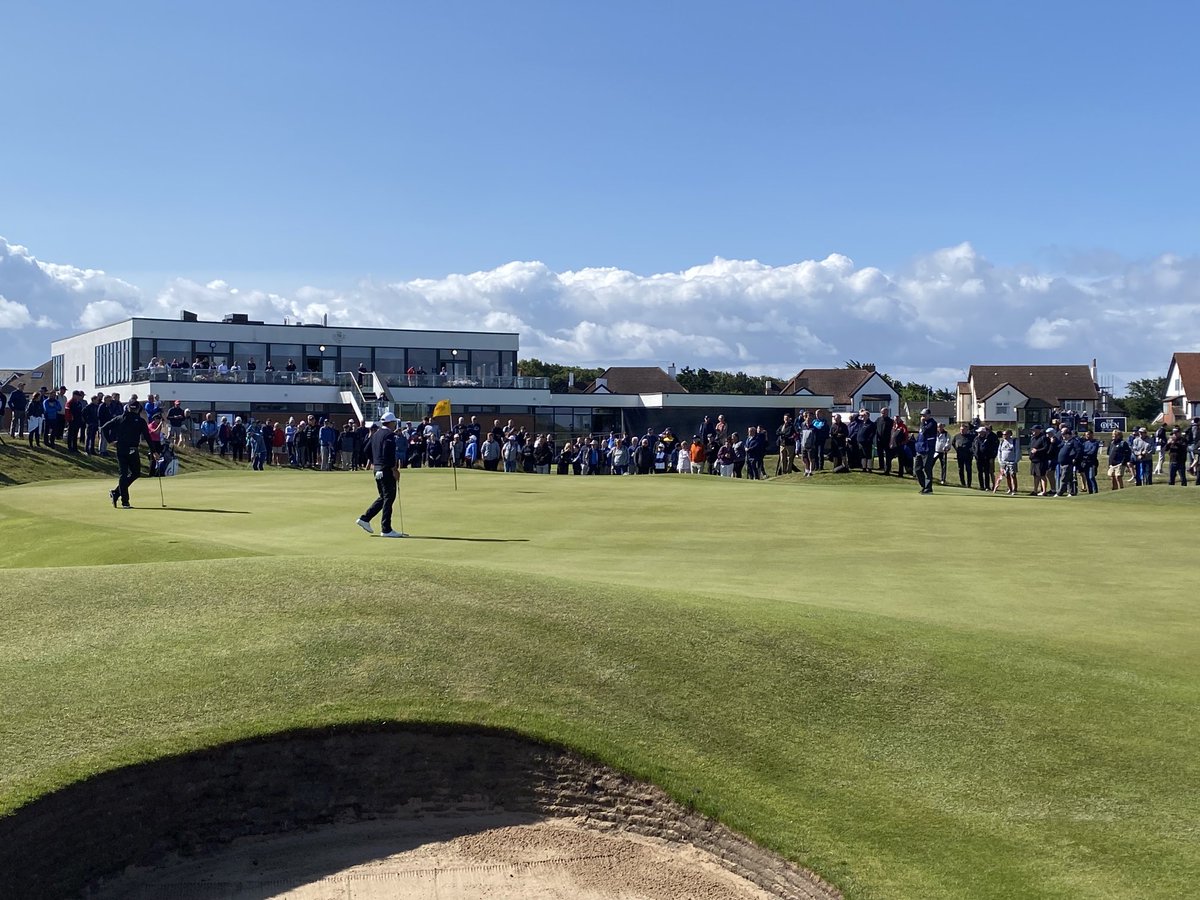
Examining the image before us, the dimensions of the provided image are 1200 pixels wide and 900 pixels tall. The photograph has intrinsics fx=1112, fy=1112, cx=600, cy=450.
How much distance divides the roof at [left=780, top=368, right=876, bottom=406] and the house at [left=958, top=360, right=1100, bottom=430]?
14.3 m

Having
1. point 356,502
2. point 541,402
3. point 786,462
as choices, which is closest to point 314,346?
point 541,402

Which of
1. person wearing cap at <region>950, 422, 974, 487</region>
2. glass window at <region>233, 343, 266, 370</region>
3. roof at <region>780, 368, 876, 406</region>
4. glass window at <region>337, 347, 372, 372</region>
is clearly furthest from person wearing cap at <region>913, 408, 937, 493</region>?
roof at <region>780, 368, 876, 406</region>

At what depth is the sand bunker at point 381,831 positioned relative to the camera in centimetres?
784

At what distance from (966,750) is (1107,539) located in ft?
45.6

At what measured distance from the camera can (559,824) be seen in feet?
28.9

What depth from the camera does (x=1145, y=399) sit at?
12262 cm

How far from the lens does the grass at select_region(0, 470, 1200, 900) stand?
8164 millimetres

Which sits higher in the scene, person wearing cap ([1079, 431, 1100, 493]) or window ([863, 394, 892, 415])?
window ([863, 394, 892, 415])

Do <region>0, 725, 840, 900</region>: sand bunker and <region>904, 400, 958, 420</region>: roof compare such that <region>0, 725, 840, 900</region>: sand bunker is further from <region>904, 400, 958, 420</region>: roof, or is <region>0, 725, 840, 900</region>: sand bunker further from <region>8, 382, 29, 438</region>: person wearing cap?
<region>904, 400, 958, 420</region>: roof

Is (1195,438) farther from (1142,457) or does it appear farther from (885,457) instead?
(885,457)

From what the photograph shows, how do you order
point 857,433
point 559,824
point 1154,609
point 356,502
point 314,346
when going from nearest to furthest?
point 559,824, point 1154,609, point 356,502, point 857,433, point 314,346

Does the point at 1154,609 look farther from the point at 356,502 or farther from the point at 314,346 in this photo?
the point at 314,346

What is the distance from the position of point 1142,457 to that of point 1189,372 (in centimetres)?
8325

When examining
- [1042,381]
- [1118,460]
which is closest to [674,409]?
[1118,460]
